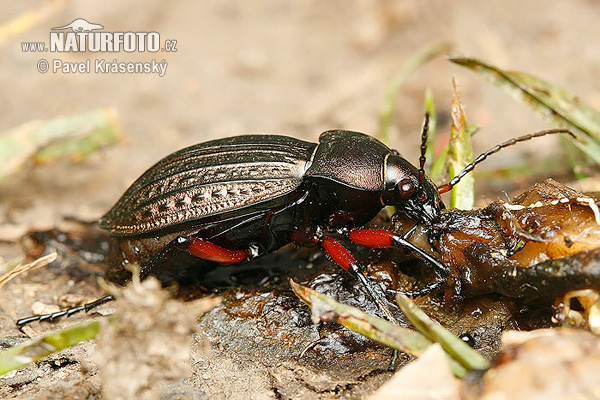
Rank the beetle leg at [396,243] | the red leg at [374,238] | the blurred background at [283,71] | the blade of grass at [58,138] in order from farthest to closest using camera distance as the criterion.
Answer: the blurred background at [283,71] → the blade of grass at [58,138] → the red leg at [374,238] → the beetle leg at [396,243]

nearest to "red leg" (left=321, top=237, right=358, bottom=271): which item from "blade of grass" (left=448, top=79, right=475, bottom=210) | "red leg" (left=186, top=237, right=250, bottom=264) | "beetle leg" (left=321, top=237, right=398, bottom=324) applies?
"beetle leg" (left=321, top=237, right=398, bottom=324)

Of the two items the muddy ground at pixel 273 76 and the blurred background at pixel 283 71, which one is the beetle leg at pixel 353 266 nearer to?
the muddy ground at pixel 273 76

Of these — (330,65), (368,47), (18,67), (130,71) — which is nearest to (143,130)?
(130,71)

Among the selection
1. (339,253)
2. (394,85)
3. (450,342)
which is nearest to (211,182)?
(339,253)

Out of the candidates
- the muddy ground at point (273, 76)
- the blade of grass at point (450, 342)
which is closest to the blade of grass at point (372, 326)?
the blade of grass at point (450, 342)

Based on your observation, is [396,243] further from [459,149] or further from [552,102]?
[552,102]

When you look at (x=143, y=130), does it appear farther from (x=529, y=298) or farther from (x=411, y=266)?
(x=529, y=298)
